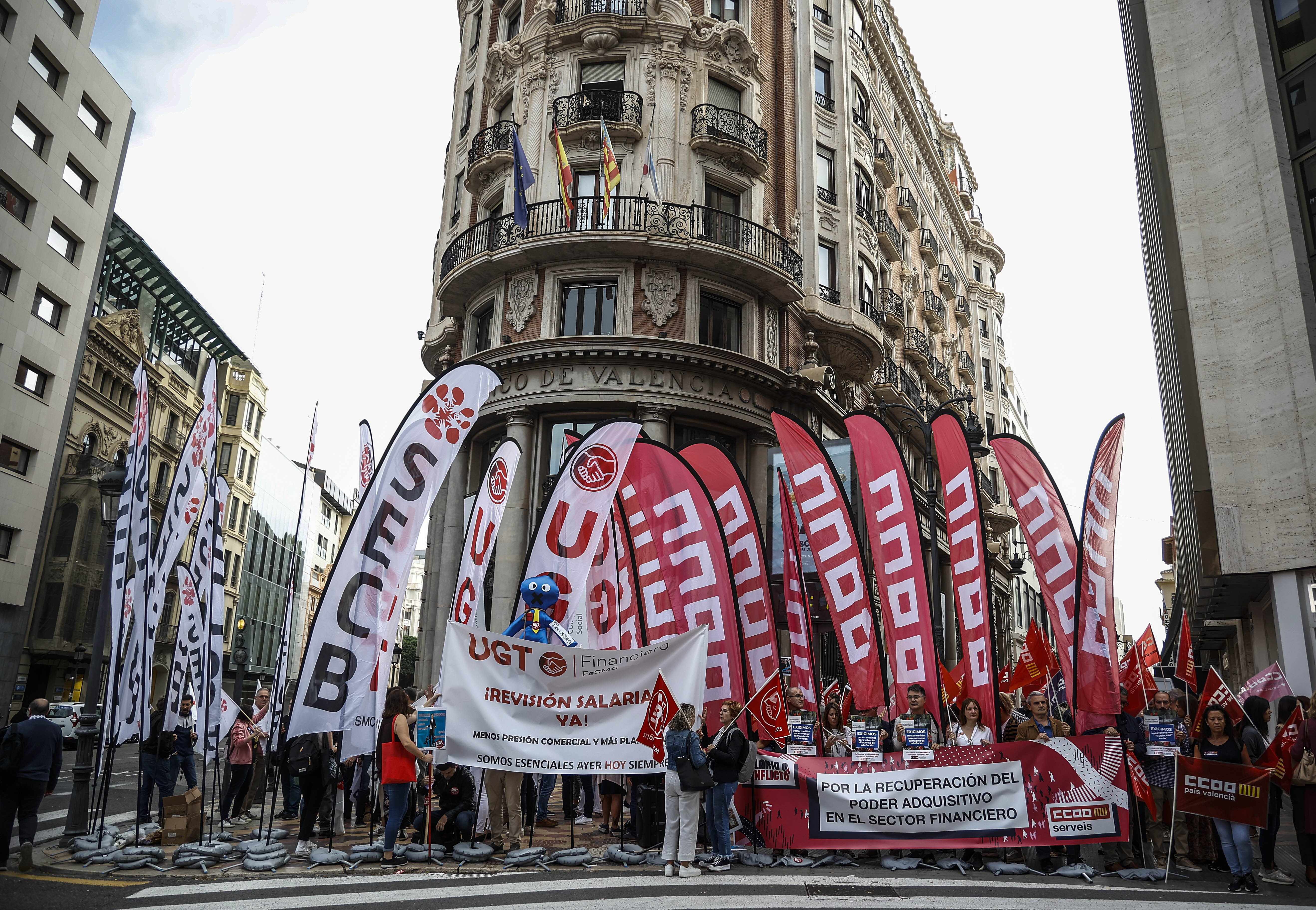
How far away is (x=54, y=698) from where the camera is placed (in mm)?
44656

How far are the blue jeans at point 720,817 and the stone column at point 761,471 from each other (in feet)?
51.6

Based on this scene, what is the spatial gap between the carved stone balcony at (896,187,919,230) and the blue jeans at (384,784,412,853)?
37.4 m

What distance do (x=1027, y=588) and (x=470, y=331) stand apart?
5243 cm

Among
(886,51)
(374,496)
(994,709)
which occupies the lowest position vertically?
(994,709)

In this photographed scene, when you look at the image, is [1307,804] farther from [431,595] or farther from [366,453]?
[431,595]

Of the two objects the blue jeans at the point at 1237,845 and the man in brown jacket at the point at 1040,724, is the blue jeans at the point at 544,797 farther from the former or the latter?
the blue jeans at the point at 1237,845

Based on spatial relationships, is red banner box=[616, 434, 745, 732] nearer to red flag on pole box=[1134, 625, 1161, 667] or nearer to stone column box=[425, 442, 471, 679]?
red flag on pole box=[1134, 625, 1161, 667]

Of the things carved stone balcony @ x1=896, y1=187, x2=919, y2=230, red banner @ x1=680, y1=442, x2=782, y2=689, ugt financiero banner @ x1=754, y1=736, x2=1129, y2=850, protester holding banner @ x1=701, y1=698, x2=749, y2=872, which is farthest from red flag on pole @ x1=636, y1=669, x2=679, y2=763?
carved stone balcony @ x1=896, y1=187, x2=919, y2=230

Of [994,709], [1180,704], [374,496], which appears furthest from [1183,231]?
[374,496]

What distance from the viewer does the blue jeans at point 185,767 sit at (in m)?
12.4

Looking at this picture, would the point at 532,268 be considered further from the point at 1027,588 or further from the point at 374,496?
the point at 1027,588

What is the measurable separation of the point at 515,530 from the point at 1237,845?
18.1 m

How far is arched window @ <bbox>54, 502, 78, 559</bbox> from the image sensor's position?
4547 cm

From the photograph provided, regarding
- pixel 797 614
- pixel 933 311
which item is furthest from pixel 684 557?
pixel 933 311
